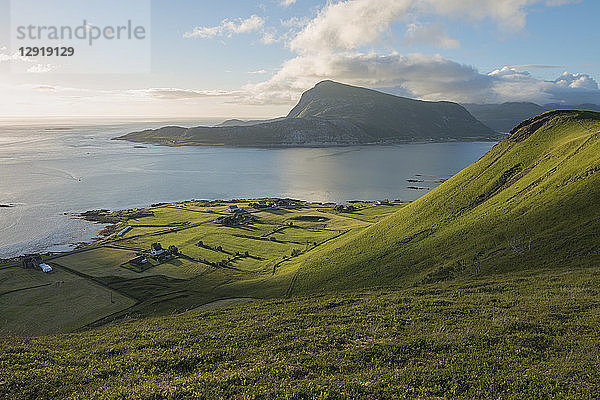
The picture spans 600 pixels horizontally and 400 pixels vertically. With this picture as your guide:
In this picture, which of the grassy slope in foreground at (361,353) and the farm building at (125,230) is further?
the farm building at (125,230)

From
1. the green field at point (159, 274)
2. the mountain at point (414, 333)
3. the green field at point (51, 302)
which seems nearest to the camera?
the mountain at point (414, 333)

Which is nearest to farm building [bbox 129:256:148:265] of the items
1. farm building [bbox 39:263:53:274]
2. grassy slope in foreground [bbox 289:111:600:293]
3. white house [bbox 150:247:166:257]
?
white house [bbox 150:247:166:257]

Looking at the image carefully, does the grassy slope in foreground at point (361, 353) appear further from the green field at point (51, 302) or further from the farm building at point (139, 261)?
the farm building at point (139, 261)

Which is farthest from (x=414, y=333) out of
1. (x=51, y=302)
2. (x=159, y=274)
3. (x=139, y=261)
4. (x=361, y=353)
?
(x=139, y=261)

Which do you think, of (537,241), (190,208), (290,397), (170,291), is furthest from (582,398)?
(190,208)

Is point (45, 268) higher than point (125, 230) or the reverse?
the reverse

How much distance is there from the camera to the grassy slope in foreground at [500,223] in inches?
1419

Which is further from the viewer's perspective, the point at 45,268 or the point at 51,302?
the point at 45,268

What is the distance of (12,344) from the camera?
25.1 meters

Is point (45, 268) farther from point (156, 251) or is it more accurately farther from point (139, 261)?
point (156, 251)

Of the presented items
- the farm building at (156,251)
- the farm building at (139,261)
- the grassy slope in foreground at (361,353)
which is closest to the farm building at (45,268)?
the farm building at (139,261)

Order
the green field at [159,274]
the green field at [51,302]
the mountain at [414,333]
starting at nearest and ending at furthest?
the mountain at [414,333] → the green field at [51,302] → the green field at [159,274]

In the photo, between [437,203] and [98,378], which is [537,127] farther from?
[98,378]

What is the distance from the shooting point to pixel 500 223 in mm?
42750
